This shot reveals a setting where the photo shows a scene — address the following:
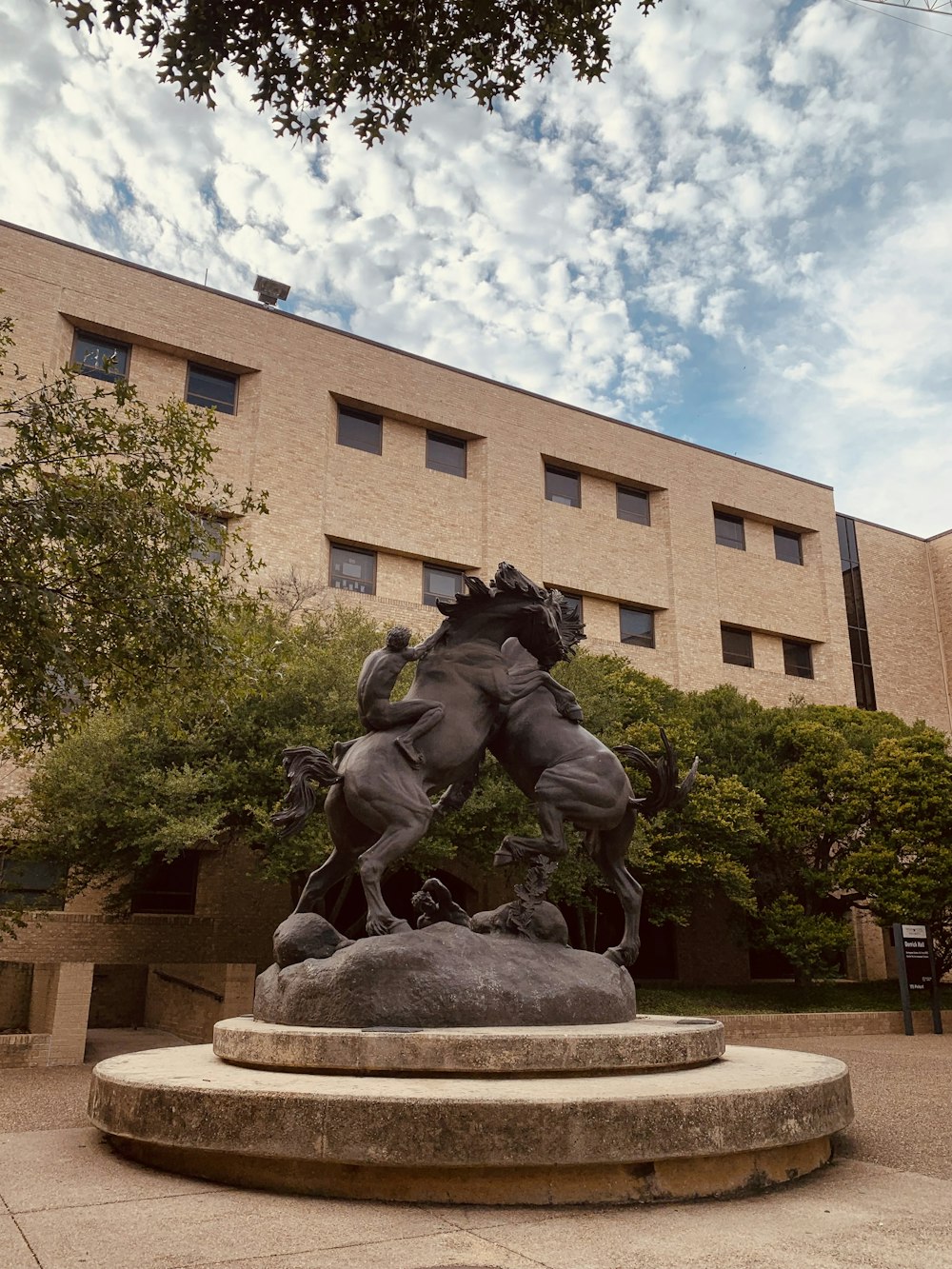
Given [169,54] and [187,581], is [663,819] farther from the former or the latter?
[169,54]

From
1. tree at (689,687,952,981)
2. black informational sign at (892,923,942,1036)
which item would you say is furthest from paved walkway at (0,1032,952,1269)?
tree at (689,687,952,981)

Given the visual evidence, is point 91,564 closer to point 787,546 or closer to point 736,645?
point 736,645

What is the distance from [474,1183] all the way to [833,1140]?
2477 millimetres

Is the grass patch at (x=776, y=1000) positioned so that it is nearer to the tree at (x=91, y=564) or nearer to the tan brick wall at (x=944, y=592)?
the tree at (x=91, y=564)

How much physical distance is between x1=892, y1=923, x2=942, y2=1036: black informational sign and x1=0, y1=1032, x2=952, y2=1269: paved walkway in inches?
557

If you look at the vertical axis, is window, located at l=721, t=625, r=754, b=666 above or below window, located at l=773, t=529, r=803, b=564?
below

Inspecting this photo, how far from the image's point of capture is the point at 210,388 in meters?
26.4

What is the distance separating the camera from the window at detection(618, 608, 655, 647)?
31.5 meters

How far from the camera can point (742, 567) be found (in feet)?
113

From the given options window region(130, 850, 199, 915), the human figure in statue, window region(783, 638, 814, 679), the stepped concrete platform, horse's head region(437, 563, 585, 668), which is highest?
window region(783, 638, 814, 679)

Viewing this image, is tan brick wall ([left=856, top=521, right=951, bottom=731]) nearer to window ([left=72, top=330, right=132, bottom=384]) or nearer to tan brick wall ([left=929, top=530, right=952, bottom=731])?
tan brick wall ([left=929, top=530, right=952, bottom=731])

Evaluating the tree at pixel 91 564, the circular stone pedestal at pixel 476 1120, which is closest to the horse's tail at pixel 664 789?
the circular stone pedestal at pixel 476 1120

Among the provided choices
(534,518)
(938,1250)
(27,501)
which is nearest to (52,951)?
(27,501)

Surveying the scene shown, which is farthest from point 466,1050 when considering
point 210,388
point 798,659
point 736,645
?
point 798,659
